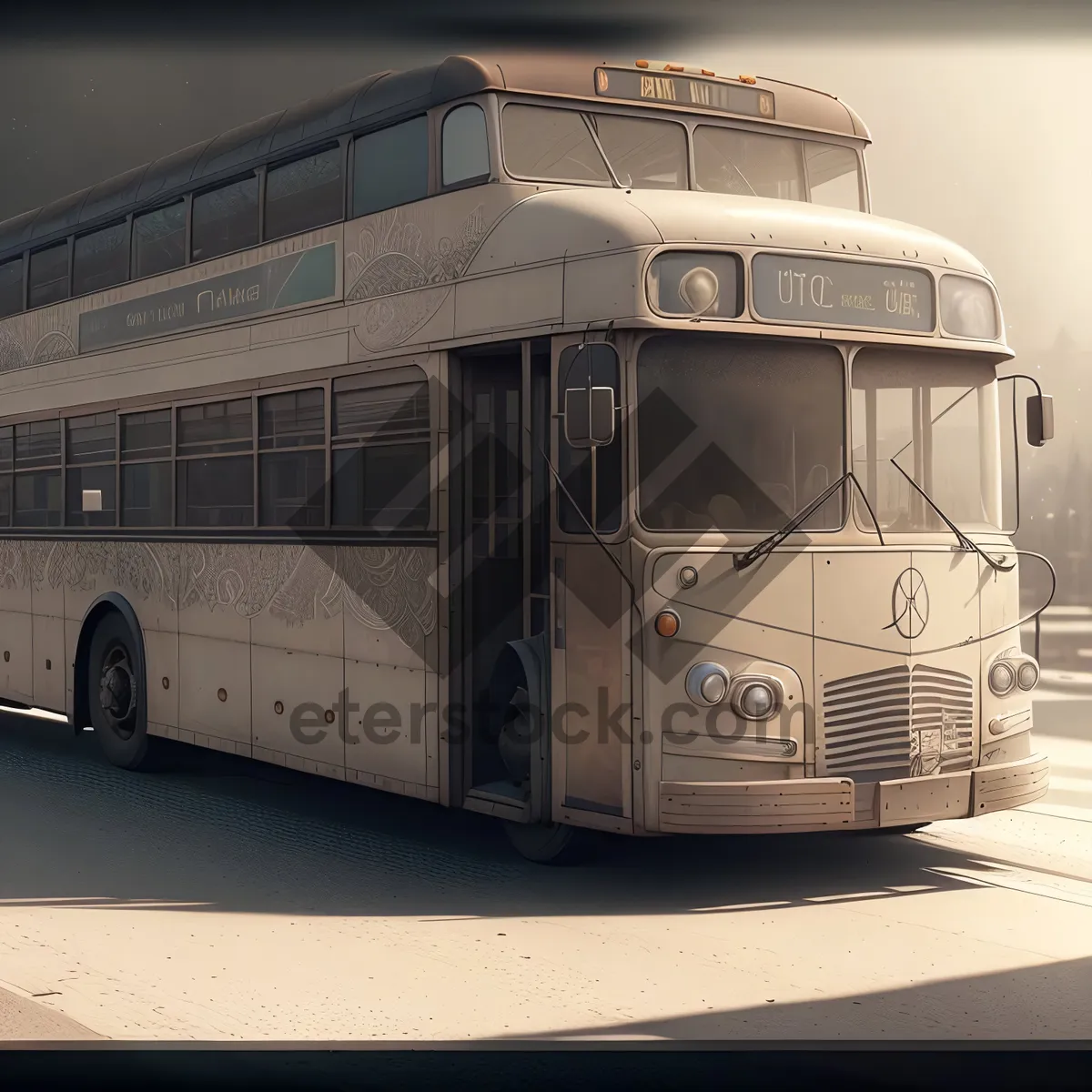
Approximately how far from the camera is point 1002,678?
8664 millimetres

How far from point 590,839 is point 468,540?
1675 mm

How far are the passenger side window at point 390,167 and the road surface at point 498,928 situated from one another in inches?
143

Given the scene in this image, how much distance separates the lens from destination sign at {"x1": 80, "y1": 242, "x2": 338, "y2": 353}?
10.1m

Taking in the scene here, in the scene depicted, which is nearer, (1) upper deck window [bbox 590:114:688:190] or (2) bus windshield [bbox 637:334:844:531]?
(2) bus windshield [bbox 637:334:844:531]

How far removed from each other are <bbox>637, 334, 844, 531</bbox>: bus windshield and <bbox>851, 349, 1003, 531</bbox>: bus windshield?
25 cm

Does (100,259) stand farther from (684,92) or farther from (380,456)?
(684,92)

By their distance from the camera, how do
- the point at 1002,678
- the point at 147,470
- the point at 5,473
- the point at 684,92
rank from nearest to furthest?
the point at 1002,678
the point at 684,92
the point at 147,470
the point at 5,473

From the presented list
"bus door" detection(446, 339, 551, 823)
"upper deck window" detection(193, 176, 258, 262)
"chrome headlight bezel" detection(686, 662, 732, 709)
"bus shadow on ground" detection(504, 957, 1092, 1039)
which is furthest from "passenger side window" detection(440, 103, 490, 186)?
"bus shadow on ground" detection(504, 957, 1092, 1039)

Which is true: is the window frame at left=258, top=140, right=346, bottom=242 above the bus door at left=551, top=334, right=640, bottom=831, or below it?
above

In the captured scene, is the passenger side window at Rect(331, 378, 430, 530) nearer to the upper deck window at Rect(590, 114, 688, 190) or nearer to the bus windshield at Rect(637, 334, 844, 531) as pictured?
the bus windshield at Rect(637, 334, 844, 531)

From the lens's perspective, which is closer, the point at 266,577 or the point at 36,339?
the point at 266,577

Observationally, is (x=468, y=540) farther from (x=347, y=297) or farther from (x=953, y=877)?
(x=953, y=877)

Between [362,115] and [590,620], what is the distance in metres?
3.46

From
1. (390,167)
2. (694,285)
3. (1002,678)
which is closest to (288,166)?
(390,167)
